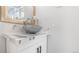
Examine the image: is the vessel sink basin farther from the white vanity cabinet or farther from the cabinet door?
the cabinet door

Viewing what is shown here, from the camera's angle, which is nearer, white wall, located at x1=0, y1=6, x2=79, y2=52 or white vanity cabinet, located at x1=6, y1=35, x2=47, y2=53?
white vanity cabinet, located at x1=6, y1=35, x2=47, y2=53

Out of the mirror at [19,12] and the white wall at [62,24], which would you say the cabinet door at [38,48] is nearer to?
the white wall at [62,24]

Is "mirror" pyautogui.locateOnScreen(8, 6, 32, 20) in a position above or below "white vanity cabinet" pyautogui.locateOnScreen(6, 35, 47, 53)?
above

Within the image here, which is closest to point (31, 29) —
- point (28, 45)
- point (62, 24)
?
point (28, 45)

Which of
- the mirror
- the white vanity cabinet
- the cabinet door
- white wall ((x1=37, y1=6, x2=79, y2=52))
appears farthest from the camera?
white wall ((x1=37, y1=6, x2=79, y2=52))

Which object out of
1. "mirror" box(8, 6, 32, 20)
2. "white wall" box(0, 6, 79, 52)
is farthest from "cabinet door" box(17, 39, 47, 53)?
"mirror" box(8, 6, 32, 20)

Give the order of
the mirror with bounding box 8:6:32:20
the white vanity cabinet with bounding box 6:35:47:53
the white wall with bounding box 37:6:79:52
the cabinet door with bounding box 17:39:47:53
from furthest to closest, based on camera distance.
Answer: the white wall with bounding box 37:6:79:52
the mirror with bounding box 8:6:32:20
the cabinet door with bounding box 17:39:47:53
the white vanity cabinet with bounding box 6:35:47:53

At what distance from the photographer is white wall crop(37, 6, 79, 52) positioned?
2068 mm

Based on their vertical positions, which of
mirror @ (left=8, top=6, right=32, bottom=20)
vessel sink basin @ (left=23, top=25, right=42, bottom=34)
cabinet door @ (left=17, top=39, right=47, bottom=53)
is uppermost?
mirror @ (left=8, top=6, right=32, bottom=20)

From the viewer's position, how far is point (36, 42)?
190 centimetres

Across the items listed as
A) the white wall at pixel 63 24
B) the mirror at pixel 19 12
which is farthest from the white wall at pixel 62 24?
the mirror at pixel 19 12
